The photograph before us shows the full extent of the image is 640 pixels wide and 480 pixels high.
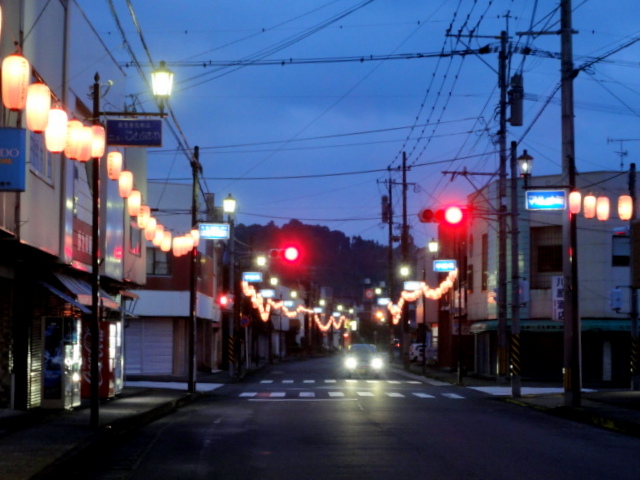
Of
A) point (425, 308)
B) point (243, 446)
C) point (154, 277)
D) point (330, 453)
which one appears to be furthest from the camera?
point (425, 308)

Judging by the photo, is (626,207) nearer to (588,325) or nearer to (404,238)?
(588,325)

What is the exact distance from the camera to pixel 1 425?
2031 centimetres

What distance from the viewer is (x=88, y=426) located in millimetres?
20297

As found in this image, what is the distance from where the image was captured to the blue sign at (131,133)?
23484mm

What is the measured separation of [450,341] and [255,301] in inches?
543

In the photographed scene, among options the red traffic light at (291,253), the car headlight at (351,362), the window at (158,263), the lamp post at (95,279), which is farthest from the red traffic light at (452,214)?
the window at (158,263)

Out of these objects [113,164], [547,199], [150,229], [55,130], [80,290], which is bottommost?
[80,290]

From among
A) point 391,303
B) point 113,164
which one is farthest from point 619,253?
point 391,303

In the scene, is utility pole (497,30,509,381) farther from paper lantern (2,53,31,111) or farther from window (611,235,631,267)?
paper lantern (2,53,31,111)

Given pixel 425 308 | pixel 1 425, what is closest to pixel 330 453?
pixel 1 425

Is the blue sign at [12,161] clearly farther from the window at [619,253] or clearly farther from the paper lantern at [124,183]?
the window at [619,253]

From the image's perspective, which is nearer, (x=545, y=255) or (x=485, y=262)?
(x=545, y=255)

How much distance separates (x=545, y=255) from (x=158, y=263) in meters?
20.0

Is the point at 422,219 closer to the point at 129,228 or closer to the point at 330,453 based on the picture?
the point at 129,228
